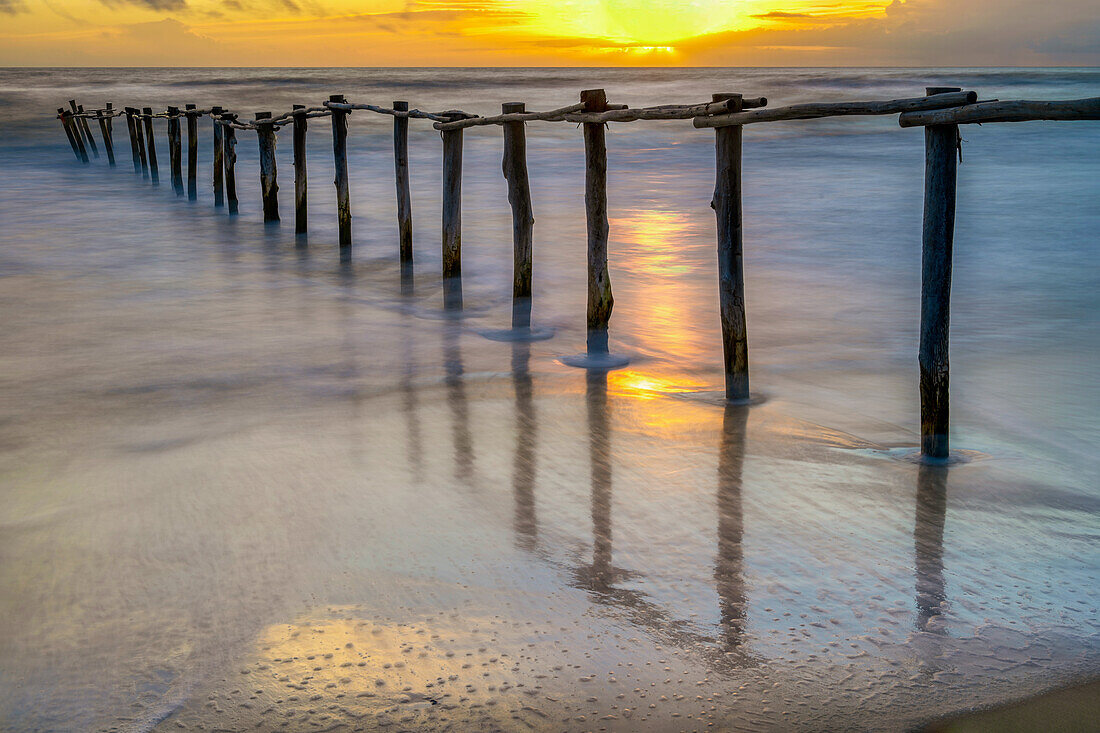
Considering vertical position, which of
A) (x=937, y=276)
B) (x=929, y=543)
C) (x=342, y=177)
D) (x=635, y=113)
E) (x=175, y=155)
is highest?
(x=175, y=155)

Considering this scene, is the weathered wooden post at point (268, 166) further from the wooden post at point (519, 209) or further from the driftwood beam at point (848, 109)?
the driftwood beam at point (848, 109)

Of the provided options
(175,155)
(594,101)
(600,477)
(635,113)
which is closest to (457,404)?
(600,477)

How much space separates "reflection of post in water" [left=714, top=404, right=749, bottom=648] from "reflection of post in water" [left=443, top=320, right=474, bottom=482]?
109 cm

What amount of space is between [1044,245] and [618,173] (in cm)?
1175

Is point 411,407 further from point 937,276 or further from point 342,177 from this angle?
point 342,177

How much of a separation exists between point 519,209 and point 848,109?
3.42 metres

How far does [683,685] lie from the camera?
2.53 meters

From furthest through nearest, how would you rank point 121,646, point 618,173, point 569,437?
point 618,173, point 569,437, point 121,646

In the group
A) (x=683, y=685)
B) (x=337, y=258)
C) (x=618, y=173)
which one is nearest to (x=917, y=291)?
(x=337, y=258)

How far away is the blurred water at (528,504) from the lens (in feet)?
8.44

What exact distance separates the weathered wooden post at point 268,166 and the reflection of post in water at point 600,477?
939 centimetres

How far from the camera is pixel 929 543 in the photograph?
3.52m

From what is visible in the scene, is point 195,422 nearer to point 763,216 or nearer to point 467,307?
point 467,307

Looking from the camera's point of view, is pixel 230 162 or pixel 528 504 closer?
pixel 528 504
